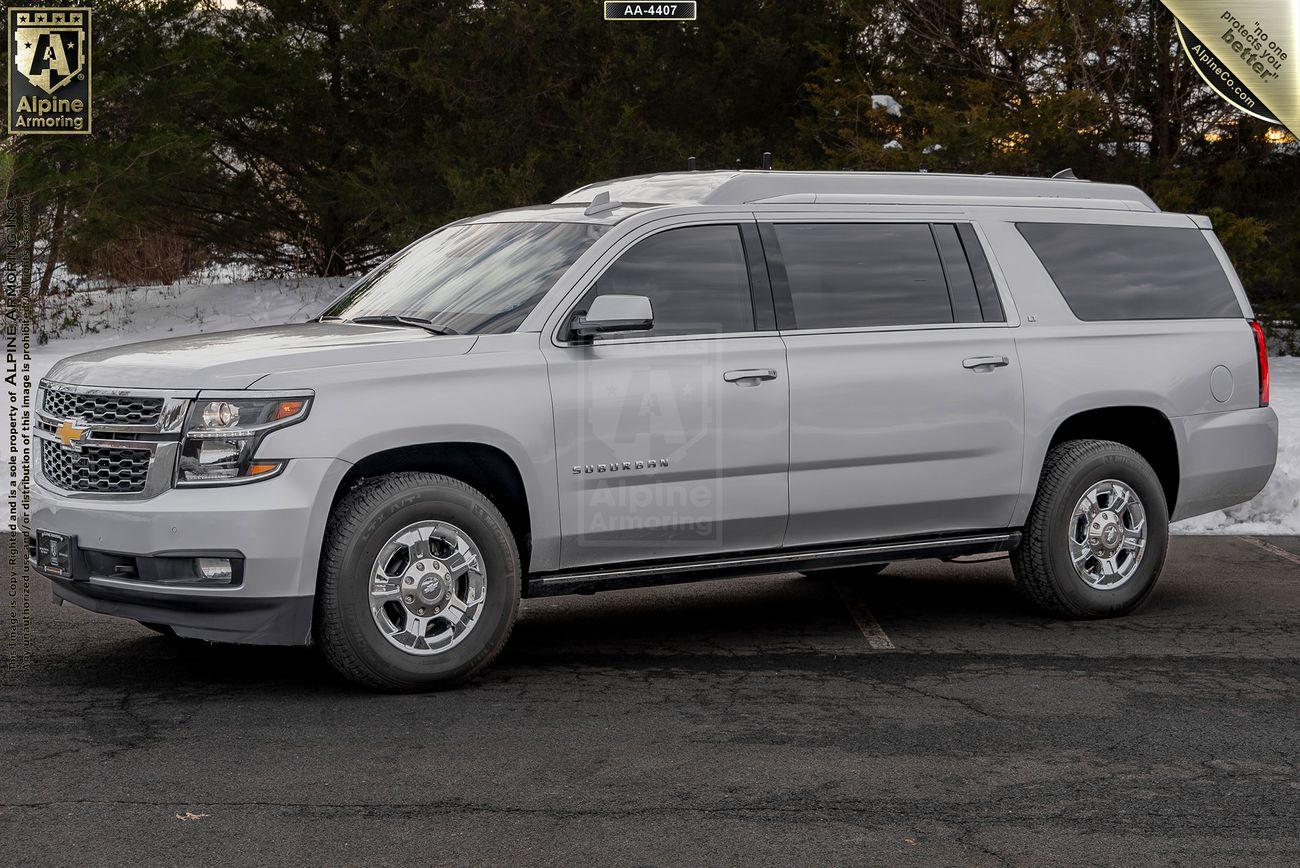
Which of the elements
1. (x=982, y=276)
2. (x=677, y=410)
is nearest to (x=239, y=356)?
(x=677, y=410)

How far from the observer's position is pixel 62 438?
20.4 feet

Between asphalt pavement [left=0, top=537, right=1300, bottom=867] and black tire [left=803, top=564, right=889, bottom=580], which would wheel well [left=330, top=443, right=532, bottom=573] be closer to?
asphalt pavement [left=0, top=537, right=1300, bottom=867]

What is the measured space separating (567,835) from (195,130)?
1677cm

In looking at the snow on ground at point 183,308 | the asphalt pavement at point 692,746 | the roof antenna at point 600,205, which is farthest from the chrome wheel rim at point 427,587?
the snow on ground at point 183,308

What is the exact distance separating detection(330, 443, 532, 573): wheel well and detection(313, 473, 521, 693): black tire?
75 millimetres

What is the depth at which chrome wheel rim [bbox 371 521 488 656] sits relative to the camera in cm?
613

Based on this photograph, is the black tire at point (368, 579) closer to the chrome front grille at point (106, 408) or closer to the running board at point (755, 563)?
the running board at point (755, 563)

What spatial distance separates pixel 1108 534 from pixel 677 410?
8.57 ft

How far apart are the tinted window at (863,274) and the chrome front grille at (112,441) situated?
2.71m

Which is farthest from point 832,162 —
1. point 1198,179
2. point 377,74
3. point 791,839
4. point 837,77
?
point 791,839

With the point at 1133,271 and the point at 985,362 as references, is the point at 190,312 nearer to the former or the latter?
the point at 1133,271

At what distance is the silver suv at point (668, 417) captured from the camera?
19.5ft

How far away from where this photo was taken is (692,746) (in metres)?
5.56

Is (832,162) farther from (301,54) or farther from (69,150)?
(69,150)
